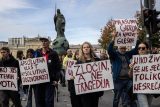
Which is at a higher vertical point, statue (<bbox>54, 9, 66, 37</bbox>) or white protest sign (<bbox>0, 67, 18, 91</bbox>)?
statue (<bbox>54, 9, 66, 37</bbox>)

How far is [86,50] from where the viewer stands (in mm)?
9812

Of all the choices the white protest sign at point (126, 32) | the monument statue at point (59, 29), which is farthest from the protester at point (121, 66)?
the monument statue at point (59, 29)

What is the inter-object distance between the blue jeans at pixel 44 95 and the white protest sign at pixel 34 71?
135 mm

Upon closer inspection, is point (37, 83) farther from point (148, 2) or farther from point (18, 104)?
point (148, 2)

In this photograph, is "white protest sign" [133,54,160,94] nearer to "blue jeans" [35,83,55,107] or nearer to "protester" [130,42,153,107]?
"protester" [130,42,153,107]

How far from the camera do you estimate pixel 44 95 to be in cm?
1177

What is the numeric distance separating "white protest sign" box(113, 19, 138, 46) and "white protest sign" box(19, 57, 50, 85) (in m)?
1.86

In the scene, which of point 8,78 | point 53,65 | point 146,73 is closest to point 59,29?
point 8,78

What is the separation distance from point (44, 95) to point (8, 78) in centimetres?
101

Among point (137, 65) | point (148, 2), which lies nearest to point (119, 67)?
point (137, 65)

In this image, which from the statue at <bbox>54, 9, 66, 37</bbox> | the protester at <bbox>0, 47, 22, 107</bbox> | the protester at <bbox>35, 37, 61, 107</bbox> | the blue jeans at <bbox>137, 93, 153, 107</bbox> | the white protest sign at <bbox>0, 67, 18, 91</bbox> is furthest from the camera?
the statue at <bbox>54, 9, 66, 37</bbox>

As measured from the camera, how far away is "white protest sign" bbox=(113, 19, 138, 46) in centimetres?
1236

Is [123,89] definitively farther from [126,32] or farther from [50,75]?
[50,75]

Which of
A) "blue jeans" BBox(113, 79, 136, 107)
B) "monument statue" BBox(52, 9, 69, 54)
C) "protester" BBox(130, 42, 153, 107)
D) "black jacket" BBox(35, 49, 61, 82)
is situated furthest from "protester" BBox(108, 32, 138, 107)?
"monument statue" BBox(52, 9, 69, 54)
